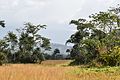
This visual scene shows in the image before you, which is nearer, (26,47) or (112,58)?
Answer: (112,58)

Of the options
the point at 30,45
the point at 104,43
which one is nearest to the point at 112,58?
the point at 104,43

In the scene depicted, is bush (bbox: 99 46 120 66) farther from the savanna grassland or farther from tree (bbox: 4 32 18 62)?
tree (bbox: 4 32 18 62)

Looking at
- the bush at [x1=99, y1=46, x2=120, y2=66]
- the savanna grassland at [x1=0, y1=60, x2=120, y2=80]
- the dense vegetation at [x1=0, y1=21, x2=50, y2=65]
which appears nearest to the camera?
the savanna grassland at [x1=0, y1=60, x2=120, y2=80]

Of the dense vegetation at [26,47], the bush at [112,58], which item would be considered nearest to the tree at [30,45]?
the dense vegetation at [26,47]

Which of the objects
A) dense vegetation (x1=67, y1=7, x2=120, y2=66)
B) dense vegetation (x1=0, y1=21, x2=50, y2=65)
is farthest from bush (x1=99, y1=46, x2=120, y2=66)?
dense vegetation (x1=0, y1=21, x2=50, y2=65)

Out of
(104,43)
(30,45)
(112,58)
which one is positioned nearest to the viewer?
(112,58)

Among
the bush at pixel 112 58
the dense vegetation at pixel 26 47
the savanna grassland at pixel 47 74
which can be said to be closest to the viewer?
the savanna grassland at pixel 47 74

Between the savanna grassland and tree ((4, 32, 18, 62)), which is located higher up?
tree ((4, 32, 18, 62))

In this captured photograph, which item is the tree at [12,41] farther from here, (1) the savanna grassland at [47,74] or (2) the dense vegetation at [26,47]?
(1) the savanna grassland at [47,74]

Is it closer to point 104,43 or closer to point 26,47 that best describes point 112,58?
point 104,43

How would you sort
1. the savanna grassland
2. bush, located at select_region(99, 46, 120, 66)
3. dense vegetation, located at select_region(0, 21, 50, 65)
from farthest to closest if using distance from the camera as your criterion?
dense vegetation, located at select_region(0, 21, 50, 65) → bush, located at select_region(99, 46, 120, 66) → the savanna grassland

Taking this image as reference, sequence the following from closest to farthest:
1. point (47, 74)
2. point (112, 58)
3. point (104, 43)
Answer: point (47, 74), point (112, 58), point (104, 43)

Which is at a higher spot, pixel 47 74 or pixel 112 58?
pixel 112 58

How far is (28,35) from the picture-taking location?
245ft
